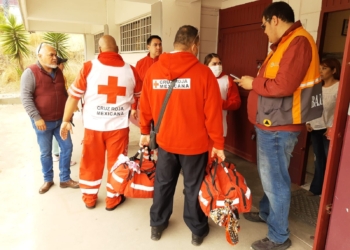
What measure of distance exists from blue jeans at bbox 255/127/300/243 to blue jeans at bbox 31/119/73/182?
2.10 meters

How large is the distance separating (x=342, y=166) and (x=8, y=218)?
2700mm

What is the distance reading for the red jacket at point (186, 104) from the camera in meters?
1.84

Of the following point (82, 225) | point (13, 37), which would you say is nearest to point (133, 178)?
A: point (82, 225)

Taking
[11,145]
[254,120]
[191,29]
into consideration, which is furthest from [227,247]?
[11,145]

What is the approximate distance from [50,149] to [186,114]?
1821 mm

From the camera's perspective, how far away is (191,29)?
6.21ft

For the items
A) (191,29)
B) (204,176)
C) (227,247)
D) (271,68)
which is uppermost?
(191,29)

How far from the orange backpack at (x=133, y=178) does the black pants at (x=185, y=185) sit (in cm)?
11

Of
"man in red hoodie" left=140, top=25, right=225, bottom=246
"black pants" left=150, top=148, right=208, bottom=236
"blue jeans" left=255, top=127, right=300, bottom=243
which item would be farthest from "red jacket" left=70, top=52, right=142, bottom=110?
"blue jeans" left=255, top=127, right=300, bottom=243

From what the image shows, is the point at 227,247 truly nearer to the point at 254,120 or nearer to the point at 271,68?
the point at 254,120

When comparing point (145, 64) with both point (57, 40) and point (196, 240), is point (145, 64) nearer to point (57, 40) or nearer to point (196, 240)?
point (196, 240)

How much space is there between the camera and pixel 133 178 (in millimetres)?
2213

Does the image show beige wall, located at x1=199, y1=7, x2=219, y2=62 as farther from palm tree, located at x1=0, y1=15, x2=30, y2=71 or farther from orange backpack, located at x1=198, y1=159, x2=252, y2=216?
palm tree, located at x1=0, y1=15, x2=30, y2=71

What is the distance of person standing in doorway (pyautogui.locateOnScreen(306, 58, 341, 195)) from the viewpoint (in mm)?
2637
